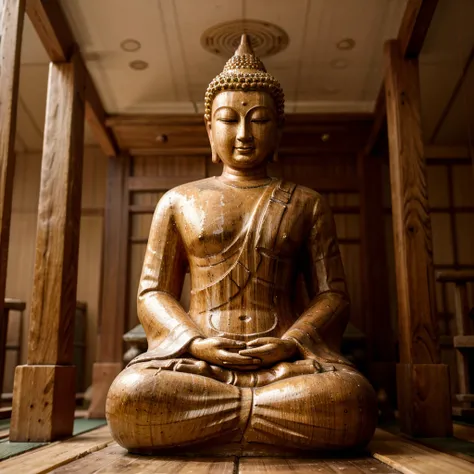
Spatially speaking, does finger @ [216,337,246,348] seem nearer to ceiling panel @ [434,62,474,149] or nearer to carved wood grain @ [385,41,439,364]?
carved wood grain @ [385,41,439,364]

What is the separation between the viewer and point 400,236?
2.90 m

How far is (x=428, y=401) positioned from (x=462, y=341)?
0.69 metres

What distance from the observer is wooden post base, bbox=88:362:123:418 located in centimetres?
374

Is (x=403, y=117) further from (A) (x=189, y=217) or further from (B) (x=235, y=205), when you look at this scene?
(A) (x=189, y=217)

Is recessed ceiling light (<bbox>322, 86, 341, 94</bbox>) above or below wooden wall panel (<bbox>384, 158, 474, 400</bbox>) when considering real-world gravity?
above

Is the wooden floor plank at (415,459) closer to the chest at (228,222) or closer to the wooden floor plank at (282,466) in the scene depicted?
the wooden floor plank at (282,466)

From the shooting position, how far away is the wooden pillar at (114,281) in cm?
388

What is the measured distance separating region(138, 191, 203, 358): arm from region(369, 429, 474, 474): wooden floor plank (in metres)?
0.79

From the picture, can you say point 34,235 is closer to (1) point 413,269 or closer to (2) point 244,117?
(2) point 244,117

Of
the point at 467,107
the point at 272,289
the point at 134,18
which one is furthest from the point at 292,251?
the point at 467,107

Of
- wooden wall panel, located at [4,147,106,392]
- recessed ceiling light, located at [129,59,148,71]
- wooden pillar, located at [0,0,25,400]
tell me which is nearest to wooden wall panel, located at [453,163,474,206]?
recessed ceiling light, located at [129,59,148,71]

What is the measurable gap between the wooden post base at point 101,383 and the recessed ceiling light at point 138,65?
6.03ft

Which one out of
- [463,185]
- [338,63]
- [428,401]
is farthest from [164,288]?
[463,185]

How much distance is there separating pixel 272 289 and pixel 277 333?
0.64 feet
